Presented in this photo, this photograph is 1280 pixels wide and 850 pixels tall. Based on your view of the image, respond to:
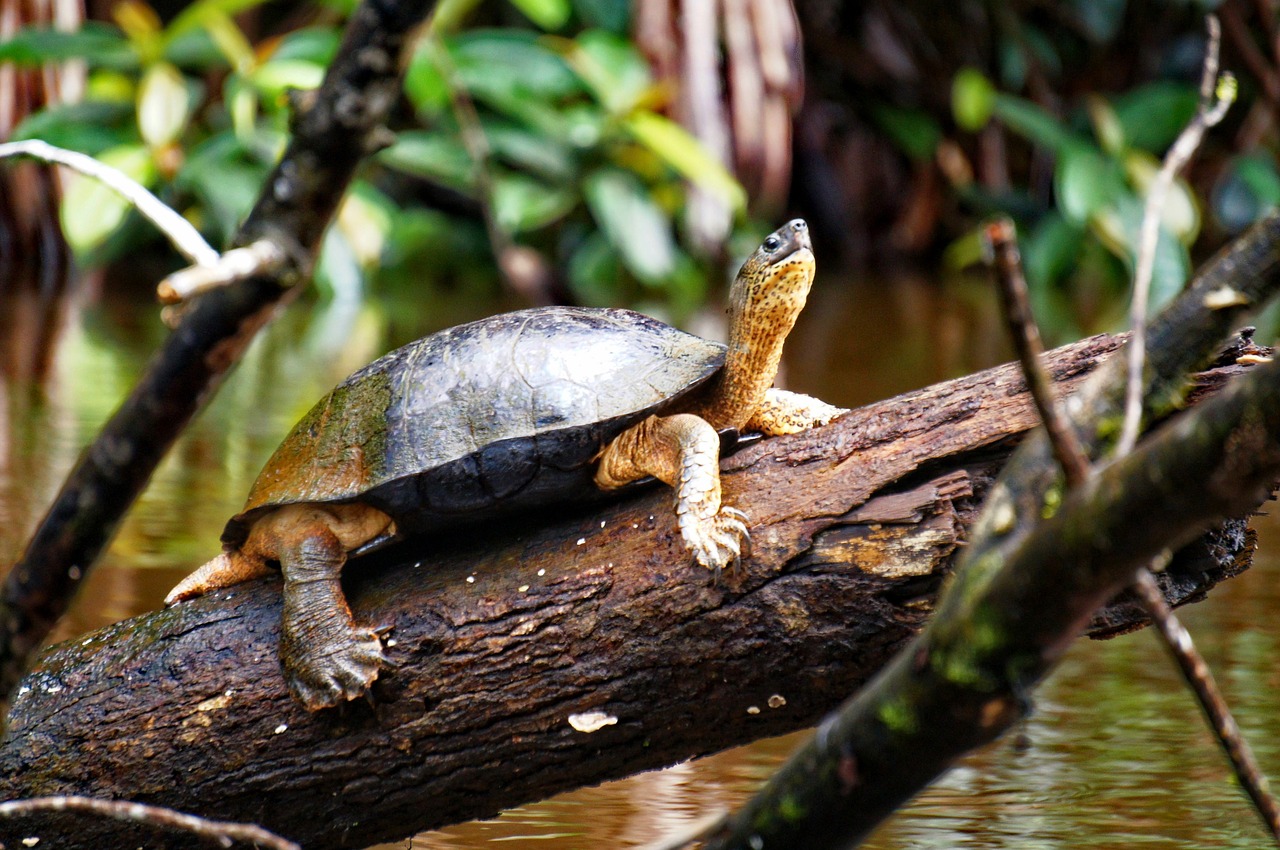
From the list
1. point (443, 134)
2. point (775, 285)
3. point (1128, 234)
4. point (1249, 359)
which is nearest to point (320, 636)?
point (775, 285)

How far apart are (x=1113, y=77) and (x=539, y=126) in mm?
5193

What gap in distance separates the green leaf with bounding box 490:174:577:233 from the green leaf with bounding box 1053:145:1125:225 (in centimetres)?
310

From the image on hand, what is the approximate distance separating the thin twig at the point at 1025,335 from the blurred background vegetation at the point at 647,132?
5.63m

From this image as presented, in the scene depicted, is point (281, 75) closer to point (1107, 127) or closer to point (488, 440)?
point (1107, 127)

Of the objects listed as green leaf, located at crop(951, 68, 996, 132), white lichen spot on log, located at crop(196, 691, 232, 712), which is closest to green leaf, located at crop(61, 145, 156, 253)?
green leaf, located at crop(951, 68, 996, 132)

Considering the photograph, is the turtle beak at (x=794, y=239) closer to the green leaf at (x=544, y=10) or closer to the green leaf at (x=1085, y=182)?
the green leaf at (x=544, y=10)

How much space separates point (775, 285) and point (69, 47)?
6725 millimetres

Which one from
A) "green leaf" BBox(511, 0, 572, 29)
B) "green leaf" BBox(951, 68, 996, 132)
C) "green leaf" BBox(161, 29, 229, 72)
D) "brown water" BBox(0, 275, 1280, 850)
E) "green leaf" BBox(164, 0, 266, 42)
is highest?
"green leaf" BBox(164, 0, 266, 42)

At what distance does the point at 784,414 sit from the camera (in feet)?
6.81

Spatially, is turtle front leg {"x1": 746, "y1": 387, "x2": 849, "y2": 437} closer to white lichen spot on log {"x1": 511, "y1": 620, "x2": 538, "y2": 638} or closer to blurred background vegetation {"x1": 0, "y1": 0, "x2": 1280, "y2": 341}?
white lichen spot on log {"x1": 511, "y1": 620, "x2": 538, "y2": 638}

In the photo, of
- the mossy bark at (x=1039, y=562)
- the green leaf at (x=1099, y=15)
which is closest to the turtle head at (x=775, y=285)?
the mossy bark at (x=1039, y=562)

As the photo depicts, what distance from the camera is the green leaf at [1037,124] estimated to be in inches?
341

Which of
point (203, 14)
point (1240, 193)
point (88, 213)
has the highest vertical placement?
point (203, 14)

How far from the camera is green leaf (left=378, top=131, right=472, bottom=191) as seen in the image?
26.1 ft
